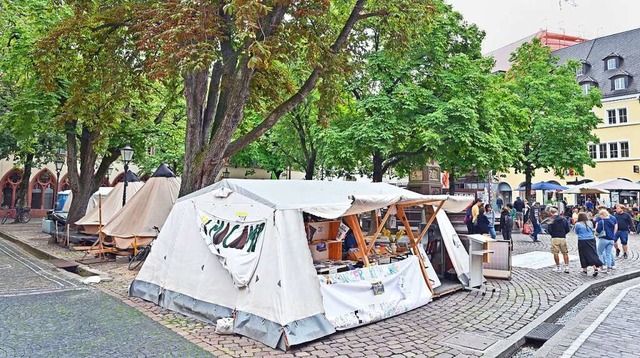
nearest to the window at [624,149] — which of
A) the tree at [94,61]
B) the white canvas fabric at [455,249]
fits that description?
the white canvas fabric at [455,249]

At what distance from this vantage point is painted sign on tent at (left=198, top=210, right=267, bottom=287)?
685 centimetres

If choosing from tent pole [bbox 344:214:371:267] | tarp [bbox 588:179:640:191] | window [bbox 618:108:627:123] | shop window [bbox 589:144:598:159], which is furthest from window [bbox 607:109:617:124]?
tent pole [bbox 344:214:371:267]

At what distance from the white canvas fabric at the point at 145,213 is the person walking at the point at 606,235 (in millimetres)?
13113

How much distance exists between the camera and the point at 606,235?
468 inches

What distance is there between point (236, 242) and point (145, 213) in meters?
8.24

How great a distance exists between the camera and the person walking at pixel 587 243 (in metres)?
11.3

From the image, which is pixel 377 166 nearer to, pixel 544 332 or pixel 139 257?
pixel 139 257

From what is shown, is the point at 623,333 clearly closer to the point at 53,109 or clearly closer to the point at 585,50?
the point at 53,109

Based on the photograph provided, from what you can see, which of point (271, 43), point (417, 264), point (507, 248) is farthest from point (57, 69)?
point (507, 248)

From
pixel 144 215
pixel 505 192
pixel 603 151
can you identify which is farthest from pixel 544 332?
pixel 505 192

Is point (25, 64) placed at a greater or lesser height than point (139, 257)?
greater

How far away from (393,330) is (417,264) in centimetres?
207

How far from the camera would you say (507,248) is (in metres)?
10.8

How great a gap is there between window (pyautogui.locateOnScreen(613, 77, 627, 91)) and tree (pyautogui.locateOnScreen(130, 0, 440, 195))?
37.6 meters
